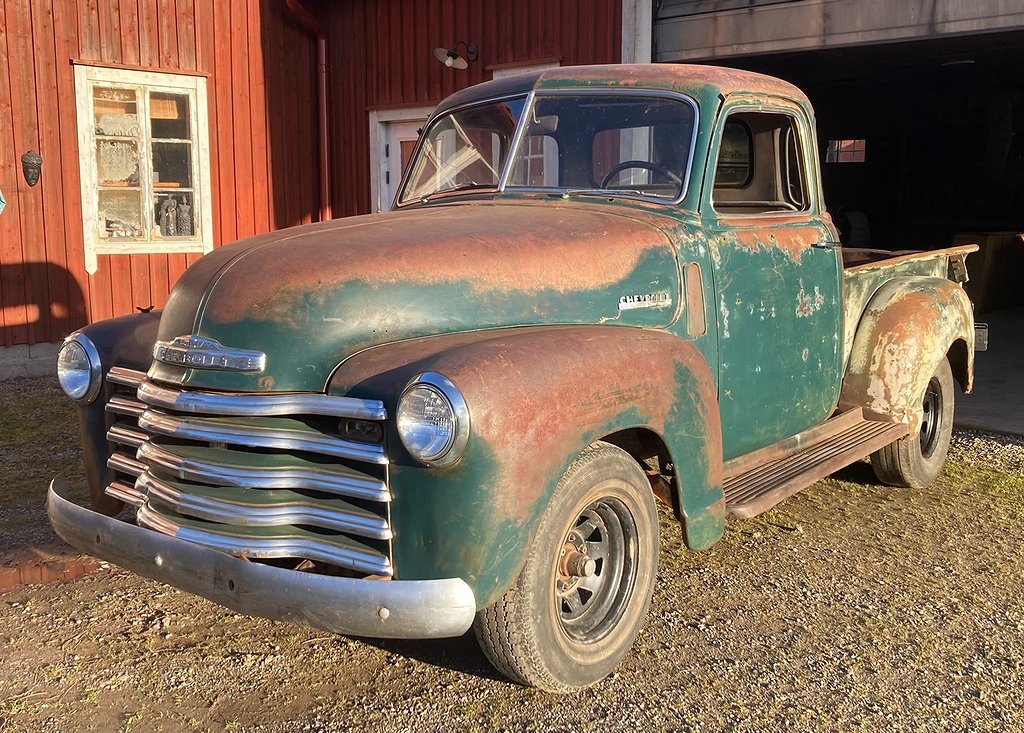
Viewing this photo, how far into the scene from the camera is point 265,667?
10.2 ft

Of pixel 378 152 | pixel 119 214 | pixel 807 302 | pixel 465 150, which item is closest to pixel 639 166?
pixel 465 150

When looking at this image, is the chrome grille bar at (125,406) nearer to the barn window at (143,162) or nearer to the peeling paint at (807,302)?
the peeling paint at (807,302)

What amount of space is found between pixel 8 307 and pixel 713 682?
7.52 meters

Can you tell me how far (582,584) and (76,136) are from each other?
7469 mm

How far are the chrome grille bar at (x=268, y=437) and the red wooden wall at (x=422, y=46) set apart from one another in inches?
247

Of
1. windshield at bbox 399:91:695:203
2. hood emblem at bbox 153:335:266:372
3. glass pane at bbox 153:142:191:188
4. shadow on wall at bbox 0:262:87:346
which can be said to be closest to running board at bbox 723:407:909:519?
windshield at bbox 399:91:695:203

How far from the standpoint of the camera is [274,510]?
259 centimetres

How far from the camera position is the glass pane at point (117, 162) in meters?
8.79

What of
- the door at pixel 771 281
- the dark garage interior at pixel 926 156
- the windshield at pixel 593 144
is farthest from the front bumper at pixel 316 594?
the dark garage interior at pixel 926 156

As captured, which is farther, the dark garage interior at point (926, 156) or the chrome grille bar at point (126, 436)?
the dark garage interior at point (926, 156)

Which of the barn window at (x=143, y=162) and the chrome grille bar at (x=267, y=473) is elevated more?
the barn window at (x=143, y=162)

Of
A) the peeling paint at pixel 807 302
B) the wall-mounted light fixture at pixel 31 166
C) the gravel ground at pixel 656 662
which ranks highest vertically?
the wall-mounted light fixture at pixel 31 166

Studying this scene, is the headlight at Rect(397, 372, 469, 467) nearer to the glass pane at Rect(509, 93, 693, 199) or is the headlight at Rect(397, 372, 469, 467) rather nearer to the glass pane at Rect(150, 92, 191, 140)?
the glass pane at Rect(509, 93, 693, 199)

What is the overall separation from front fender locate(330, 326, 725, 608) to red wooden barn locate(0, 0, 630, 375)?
5.84m
